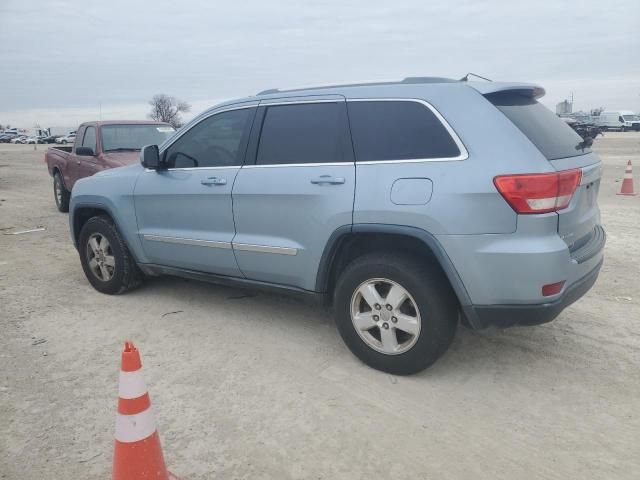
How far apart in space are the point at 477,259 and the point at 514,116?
91 centimetres

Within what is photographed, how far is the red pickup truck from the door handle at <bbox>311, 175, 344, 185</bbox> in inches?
211

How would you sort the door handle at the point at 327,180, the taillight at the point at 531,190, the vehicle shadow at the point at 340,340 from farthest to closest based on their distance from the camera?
the vehicle shadow at the point at 340,340 → the door handle at the point at 327,180 → the taillight at the point at 531,190

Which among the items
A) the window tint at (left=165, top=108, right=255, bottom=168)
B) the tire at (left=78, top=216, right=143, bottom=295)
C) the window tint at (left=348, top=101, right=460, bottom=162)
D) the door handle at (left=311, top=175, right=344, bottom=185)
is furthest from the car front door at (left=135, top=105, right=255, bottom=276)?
the window tint at (left=348, top=101, right=460, bottom=162)

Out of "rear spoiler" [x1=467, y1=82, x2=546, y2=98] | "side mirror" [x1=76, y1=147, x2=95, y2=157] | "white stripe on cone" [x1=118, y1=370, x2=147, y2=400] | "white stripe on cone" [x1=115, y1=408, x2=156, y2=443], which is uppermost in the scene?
"rear spoiler" [x1=467, y1=82, x2=546, y2=98]

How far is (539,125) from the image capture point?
3.37 meters

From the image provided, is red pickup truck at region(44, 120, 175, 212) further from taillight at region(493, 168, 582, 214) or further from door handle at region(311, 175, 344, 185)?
taillight at region(493, 168, 582, 214)

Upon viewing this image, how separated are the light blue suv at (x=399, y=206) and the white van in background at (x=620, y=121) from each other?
55.6m

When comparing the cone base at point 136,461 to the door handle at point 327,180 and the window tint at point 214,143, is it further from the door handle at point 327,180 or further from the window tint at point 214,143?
the window tint at point 214,143

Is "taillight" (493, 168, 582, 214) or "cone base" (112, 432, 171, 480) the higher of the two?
"taillight" (493, 168, 582, 214)

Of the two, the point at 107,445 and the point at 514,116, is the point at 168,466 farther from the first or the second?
the point at 514,116

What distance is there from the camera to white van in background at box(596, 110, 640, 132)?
51.7 m

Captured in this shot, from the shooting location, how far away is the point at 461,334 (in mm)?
4191

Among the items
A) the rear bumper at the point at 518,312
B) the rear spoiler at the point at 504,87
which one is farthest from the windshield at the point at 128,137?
the rear bumper at the point at 518,312

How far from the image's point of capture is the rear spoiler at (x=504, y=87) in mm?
3326
